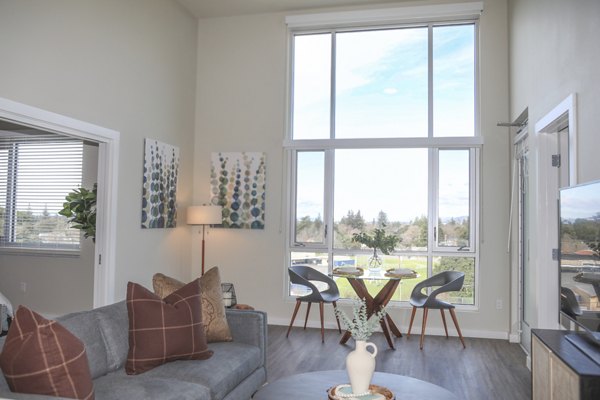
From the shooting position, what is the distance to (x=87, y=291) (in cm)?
598

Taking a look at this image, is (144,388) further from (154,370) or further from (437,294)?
(437,294)

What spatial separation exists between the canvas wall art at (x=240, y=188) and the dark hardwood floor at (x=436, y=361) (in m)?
1.43

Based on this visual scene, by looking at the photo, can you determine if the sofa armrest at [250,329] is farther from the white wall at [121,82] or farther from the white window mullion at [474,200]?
the white window mullion at [474,200]

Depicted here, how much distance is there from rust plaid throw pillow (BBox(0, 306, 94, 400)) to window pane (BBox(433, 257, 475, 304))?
173 inches

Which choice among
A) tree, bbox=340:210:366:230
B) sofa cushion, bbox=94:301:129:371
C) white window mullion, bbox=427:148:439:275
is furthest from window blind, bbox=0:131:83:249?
white window mullion, bbox=427:148:439:275

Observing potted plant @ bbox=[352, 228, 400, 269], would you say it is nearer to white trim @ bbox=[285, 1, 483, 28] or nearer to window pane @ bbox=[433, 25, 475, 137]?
window pane @ bbox=[433, 25, 475, 137]

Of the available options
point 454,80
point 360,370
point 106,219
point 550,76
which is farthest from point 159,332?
point 454,80

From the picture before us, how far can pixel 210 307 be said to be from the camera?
3.32 m

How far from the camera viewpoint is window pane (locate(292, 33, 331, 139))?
6.13 m

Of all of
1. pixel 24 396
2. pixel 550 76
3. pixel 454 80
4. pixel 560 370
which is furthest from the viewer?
pixel 454 80

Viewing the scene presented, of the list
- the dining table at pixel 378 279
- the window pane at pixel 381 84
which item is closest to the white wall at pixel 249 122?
the dining table at pixel 378 279

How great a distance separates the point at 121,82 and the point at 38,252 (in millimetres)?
2795

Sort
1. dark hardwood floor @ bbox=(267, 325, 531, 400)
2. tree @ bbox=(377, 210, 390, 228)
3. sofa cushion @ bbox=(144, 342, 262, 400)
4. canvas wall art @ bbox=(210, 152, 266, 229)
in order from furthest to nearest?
canvas wall art @ bbox=(210, 152, 266, 229), tree @ bbox=(377, 210, 390, 228), dark hardwood floor @ bbox=(267, 325, 531, 400), sofa cushion @ bbox=(144, 342, 262, 400)

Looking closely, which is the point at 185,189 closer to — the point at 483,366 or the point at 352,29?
the point at 352,29
